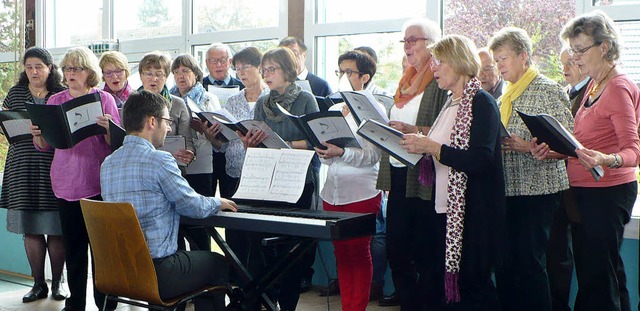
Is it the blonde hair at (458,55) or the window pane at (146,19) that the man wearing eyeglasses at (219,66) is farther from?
the blonde hair at (458,55)

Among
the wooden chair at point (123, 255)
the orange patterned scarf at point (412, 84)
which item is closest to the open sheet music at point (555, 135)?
the orange patterned scarf at point (412, 84)

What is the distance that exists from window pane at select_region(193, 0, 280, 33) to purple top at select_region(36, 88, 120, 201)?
1.89 meters

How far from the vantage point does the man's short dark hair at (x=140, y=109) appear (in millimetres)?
3369

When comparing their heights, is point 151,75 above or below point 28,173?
above

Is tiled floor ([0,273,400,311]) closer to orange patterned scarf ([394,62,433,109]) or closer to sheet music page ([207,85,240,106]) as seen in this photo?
sheet music page ([207,85,240,106])

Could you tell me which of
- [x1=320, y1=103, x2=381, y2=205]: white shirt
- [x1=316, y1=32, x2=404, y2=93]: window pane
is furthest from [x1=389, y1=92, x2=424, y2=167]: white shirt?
[x1=316, y1=32, x2=404, y2=93]: window pane

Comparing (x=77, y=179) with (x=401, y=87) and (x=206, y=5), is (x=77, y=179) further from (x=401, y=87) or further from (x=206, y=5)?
(x=206, y=5)

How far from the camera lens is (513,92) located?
11.4 ft

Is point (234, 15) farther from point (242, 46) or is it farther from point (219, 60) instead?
point (219, 60)

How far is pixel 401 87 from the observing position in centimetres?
366

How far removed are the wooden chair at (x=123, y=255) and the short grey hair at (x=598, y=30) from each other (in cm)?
184

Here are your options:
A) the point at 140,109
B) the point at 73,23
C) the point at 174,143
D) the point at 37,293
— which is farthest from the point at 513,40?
the point at 73,23

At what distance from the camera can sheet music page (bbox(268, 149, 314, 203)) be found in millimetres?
3420

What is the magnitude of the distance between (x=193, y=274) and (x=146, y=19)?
4.13m
